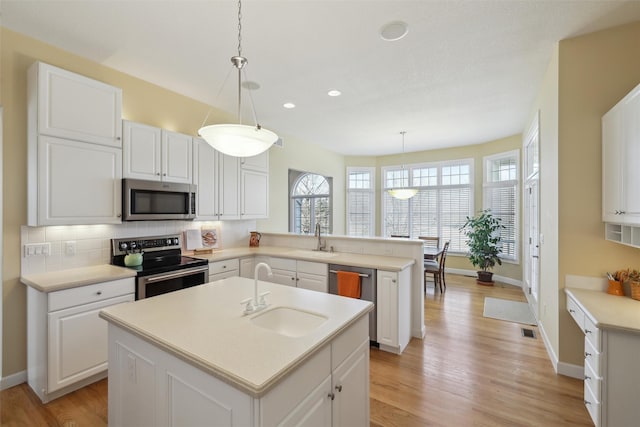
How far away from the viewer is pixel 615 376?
174 cm

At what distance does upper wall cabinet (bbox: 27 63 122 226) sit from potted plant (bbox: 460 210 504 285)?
19.4 feet

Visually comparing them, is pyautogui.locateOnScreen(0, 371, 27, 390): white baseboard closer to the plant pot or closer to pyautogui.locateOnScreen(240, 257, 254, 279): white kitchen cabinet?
pyautogui.locateOnScreen(240, 257, 254, 279): white kitchen cabinet

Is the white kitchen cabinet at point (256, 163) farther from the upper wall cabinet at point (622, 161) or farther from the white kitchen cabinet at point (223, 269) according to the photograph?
the upper wall cabinet at point (622, 161)

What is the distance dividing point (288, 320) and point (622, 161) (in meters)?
2.62

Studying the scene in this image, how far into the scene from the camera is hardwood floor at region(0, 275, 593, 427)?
206cm

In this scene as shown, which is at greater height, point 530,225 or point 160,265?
point 530,225

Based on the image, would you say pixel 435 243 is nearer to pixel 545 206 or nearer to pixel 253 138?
pixel 545 206

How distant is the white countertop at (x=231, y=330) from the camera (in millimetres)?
1067

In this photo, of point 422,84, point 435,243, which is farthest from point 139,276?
point 435,243

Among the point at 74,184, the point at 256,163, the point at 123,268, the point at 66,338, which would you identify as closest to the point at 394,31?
the point at 256,163

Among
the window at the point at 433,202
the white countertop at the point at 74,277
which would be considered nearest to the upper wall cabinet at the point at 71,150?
the white countertop at the point at 74,277

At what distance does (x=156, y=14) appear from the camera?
219cm

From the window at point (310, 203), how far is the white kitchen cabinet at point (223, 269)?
3.42 m

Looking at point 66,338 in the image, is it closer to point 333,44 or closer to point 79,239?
point 79,239
